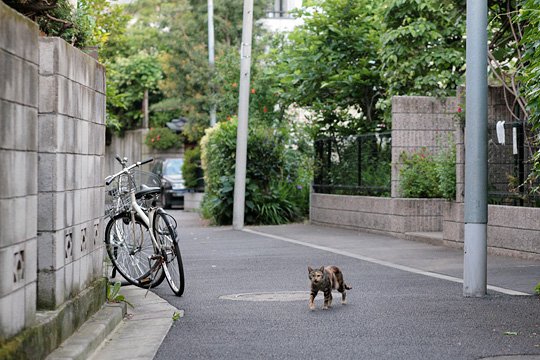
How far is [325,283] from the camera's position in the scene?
379 inches

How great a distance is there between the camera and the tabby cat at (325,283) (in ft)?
31.2

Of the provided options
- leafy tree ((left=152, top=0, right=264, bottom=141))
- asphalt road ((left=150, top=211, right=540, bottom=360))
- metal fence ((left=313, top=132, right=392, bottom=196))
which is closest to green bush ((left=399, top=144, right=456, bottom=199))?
metal fence ((left=313, top=132, right=392, bottom=196))

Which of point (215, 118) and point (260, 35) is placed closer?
point (215, 118)

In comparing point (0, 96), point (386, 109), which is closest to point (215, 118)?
point (386, 109)

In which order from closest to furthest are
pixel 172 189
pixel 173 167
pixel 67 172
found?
1. pixel 67 172
2. pixel 172 189
3. pixel 173 167

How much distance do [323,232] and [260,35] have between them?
22735 millimetres

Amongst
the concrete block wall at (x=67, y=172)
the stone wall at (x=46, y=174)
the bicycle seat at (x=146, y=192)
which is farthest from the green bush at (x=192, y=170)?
the concrete block wall at (x=67, y=172)

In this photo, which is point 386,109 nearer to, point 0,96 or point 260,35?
point 0,96

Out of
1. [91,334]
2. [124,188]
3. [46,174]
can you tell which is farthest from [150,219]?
[46,174]

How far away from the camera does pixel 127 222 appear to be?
1103 centimetres

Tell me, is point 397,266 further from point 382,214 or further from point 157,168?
point 157,168

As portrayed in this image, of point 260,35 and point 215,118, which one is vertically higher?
point 260,35

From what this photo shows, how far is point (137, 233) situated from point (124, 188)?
51cm

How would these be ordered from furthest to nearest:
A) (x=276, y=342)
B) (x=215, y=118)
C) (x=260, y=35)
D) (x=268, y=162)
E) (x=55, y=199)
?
(x=260, y=35), (x=215, y=118), (x=268, y=162), (x=276, y=342), (x=55, y=199)
